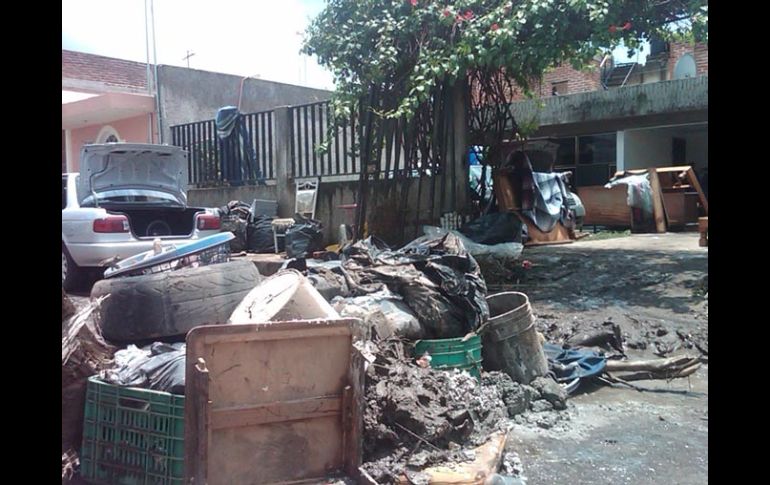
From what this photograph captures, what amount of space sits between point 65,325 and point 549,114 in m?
15.5

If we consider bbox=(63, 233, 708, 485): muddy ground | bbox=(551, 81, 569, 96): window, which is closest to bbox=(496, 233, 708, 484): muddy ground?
bbox=(63, 233, 708, 485): muddy ground

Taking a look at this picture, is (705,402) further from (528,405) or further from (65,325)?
(65,325)

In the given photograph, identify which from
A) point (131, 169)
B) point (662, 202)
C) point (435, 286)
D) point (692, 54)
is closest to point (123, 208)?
point (131, 169)

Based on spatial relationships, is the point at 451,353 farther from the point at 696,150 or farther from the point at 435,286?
the point at 696,150

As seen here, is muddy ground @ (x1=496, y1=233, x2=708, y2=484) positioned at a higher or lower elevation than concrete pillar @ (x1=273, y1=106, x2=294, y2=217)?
lower

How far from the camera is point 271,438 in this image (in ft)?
10.7

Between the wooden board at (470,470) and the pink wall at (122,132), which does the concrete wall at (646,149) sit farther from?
the wooden board at (470,470)

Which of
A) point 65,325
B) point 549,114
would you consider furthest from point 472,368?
point 549,114

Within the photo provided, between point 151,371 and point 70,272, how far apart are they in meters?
5.00

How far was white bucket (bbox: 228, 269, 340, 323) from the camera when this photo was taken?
391 cm

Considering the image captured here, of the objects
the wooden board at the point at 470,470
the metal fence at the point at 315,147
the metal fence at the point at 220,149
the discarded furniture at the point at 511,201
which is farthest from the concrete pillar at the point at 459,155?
the wooden board at the point at 470,470

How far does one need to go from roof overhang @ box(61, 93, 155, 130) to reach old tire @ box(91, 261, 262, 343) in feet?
46.7

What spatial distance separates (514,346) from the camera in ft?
16.9

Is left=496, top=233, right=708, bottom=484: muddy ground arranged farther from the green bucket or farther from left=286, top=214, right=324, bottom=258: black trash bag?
left=286, top=214, right=324, bottom=258: black trash bag
